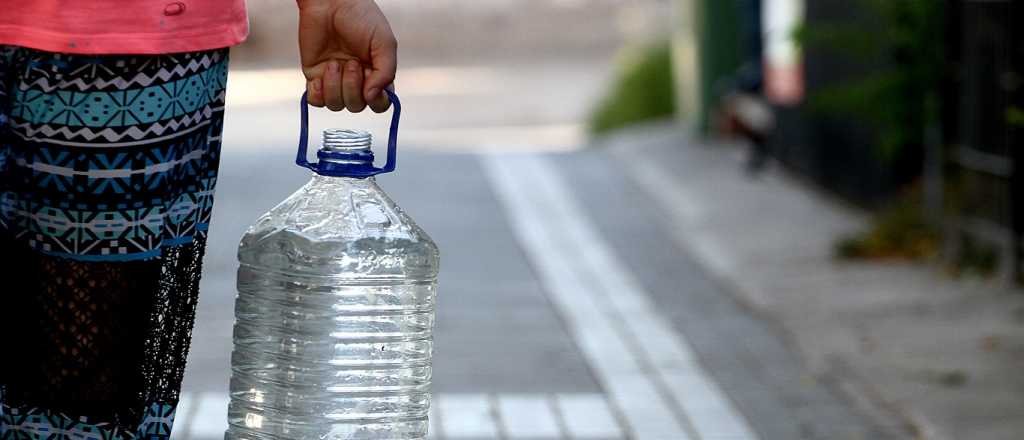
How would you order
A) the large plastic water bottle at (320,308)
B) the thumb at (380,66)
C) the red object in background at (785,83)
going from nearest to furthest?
the thumb at (380,66) → the large plastic water bottle at (320,308) → the red object in background at (785,83)

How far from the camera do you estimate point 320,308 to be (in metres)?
2.56

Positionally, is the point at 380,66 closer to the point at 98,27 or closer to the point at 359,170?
the point at 359,170

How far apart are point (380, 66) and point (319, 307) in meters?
0.44

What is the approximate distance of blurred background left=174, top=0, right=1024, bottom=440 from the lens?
5.79 meters

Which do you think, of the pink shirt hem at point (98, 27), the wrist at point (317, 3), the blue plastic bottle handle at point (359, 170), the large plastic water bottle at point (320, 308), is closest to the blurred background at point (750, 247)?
the large plastic water bottle at point (320, 308)

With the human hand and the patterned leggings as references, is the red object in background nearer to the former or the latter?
the human hand

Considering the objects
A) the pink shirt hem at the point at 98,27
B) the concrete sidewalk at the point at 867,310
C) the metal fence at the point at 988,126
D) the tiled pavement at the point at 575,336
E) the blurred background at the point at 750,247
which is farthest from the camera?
the metal fence at the point at 988,126

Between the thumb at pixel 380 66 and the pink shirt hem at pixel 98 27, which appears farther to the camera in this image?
the thumb at pixel 380 66

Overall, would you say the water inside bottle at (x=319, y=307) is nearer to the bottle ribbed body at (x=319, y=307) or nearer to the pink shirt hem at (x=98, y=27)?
the bottle ribbed body at (x=319, y=307)

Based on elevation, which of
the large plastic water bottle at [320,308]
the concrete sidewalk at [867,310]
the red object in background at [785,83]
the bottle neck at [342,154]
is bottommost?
the concrete sidewalk at [867,310]

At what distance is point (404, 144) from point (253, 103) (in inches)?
283

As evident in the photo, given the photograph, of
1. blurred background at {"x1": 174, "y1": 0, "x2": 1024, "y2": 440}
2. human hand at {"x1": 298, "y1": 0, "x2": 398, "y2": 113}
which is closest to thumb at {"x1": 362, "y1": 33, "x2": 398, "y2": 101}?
human hand at {"x1": 298, "y1": 0, "x2": 398, "y2": 113}

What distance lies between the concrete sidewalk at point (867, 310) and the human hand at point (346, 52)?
11.0ft

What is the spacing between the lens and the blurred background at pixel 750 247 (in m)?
5.79
